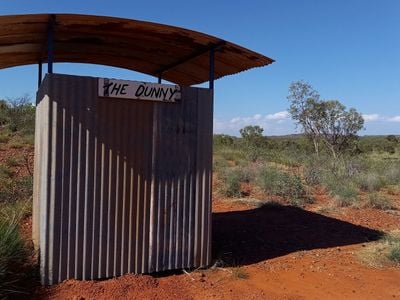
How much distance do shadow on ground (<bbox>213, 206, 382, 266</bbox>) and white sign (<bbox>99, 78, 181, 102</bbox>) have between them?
2.47m

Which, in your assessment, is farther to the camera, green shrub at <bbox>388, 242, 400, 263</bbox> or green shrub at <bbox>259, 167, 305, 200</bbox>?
green shrub at <bbox>259, 167, 305, 200</bbox>

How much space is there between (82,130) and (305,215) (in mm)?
6454

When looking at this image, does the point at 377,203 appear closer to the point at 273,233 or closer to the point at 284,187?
the point at 284,187

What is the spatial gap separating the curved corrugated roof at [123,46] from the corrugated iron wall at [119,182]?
27.3 inches

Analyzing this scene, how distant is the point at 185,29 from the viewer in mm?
6086

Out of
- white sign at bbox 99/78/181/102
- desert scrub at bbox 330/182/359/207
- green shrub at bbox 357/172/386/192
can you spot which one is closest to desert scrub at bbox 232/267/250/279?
white sign at bbox 99/78/181/102

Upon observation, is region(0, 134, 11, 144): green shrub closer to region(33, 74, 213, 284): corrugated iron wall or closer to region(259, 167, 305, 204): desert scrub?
region(259, 167, 305, 204): desert scrub

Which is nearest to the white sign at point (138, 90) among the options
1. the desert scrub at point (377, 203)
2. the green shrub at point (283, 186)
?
the green shrub at point (283, 186)

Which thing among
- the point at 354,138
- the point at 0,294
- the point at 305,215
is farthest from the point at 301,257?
the point at 354,138

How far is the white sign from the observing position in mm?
5805

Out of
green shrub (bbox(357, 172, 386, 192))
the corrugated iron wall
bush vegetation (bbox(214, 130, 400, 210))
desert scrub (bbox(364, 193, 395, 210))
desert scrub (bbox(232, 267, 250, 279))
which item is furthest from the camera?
green shrub (bbox(357, 172, 386, 192))

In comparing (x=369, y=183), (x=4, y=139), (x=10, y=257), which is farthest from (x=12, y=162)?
(x=369, y=183)

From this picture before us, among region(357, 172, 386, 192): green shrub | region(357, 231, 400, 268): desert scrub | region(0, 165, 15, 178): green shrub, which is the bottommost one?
region(357, 231, 400, 268): desert scrub

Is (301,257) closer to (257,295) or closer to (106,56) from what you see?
(257,295)
